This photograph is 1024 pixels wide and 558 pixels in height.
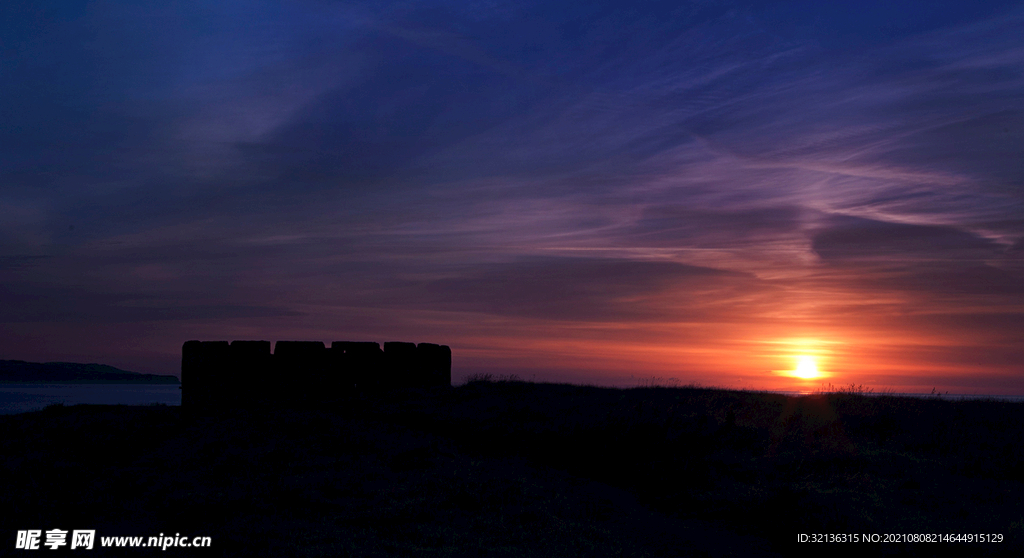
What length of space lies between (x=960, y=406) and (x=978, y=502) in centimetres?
796

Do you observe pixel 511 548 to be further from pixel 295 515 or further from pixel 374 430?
pixel 374 430

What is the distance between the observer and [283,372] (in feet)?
71.4

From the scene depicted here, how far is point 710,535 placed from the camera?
10219 millimetres

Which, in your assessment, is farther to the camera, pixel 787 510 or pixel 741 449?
pixel 741 449

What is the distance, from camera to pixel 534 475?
13047 mm

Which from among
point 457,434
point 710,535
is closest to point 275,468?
point 457,434

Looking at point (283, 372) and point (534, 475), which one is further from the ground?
point (283, 372)

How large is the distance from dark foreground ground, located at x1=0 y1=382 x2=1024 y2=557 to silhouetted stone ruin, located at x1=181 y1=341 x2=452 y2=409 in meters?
2.39

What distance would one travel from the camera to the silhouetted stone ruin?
21328mm

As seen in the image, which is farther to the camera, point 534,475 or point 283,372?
point 283,372

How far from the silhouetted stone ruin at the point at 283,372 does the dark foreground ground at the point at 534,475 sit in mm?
2393

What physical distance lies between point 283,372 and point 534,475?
11363mm

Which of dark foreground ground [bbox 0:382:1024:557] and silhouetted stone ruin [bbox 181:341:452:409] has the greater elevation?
silhouetted stone ruin [bbox 181:341:452:409]

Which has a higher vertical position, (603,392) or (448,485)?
(603,392)
